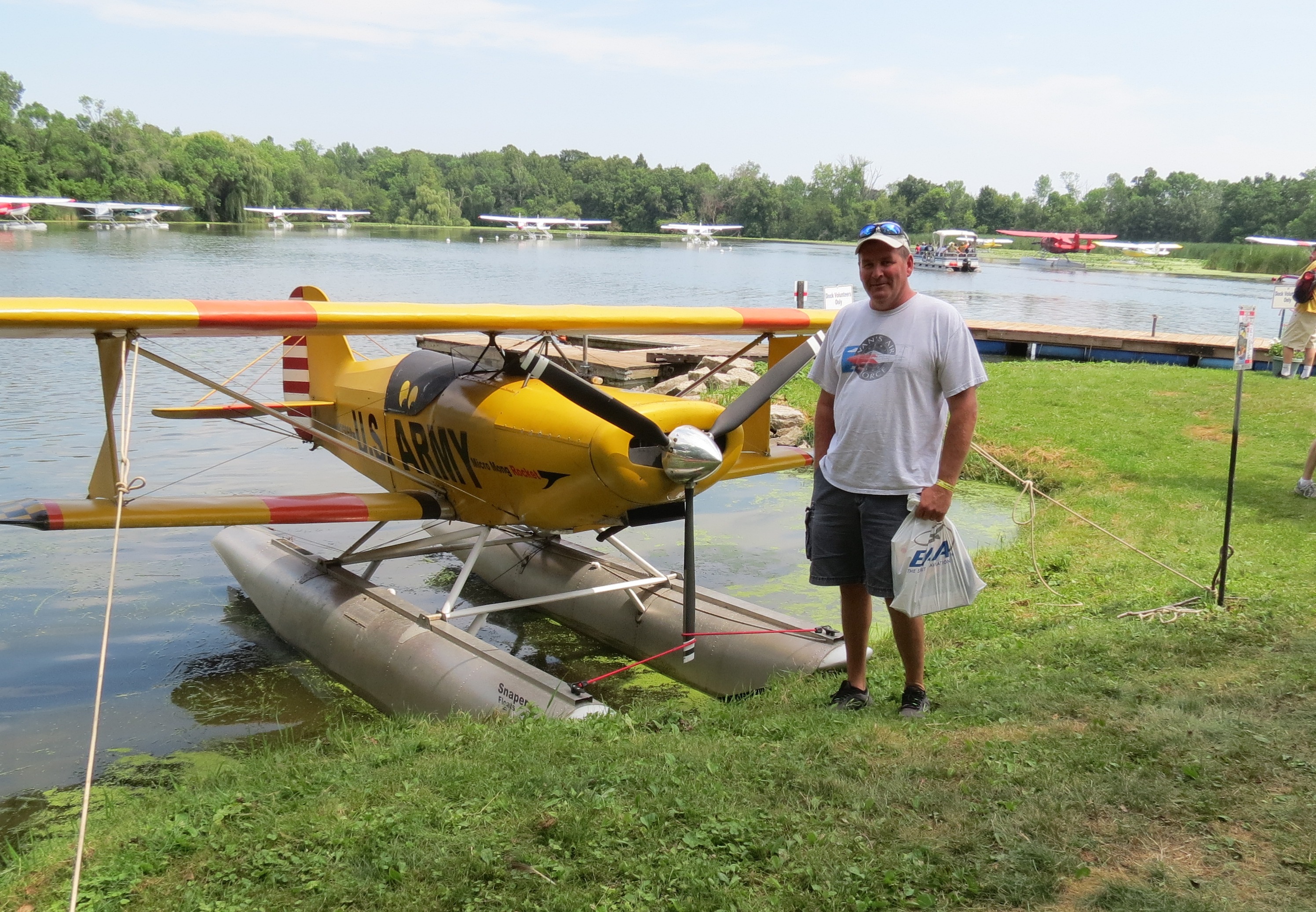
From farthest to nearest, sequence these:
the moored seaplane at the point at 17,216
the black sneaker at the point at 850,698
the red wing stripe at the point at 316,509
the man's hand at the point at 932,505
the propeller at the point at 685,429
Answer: the moored seaplane at the point at 17,216 < the red wing stripe at the point at 316,509 < the propeller at the point at 685,429 < the black sneaker at the point at 850,698 < the man's hand at the point at 932,505

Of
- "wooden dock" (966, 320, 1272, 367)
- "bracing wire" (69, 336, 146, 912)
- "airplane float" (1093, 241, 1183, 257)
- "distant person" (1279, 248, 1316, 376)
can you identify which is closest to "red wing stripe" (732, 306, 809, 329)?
"bracing wire" (69, 336, 146, 912)

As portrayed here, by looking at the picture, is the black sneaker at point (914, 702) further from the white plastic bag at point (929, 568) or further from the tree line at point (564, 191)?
the tree line at point (564, 191)

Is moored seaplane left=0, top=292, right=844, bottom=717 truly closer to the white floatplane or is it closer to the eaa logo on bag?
the eaa logo on bag

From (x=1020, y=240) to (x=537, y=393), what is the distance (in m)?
128

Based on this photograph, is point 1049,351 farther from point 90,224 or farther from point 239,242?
point 90,224

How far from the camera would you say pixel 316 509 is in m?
7.17

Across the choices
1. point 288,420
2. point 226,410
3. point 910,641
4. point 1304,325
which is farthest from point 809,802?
point 1304,325

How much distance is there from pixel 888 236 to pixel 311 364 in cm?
692

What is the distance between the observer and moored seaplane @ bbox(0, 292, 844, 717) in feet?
20.1

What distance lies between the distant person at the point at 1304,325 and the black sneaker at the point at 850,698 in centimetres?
824

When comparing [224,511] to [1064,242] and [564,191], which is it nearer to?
[1064,242]

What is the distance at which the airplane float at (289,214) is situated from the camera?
117188mm

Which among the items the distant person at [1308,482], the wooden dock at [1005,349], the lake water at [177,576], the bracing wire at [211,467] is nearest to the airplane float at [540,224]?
the lake water at [177,576]

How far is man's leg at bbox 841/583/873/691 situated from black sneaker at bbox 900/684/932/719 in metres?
0.28
